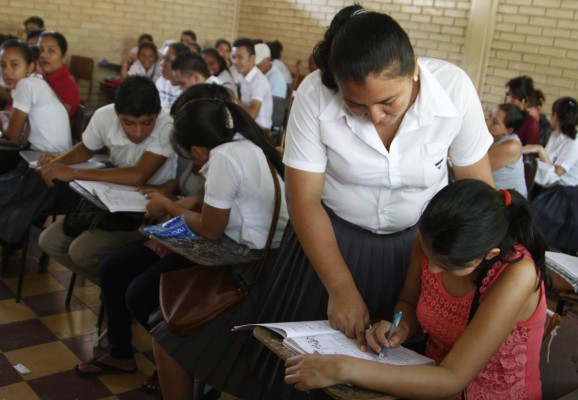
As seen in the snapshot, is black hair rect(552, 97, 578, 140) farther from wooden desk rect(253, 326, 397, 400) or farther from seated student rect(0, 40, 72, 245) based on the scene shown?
wooden desk rect(253, 326, 397, 400)

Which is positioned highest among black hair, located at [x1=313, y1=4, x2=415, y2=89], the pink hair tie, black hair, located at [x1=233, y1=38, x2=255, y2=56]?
black hair, located at [x1=313, y1=4, x2=415, y2=89]

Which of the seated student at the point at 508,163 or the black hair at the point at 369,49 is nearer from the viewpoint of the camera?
the black hair at the point at 369,49

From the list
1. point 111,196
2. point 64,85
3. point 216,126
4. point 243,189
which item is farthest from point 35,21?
point 243,189

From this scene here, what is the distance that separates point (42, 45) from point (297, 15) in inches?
199

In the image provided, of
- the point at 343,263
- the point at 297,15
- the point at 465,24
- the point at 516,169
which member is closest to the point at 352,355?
the point at 343,263

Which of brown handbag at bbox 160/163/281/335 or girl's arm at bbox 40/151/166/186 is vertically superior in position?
girl's arm at bbox 40/151/166/186

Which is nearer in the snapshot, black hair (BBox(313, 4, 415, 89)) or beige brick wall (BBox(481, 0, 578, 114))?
black hair (BBox(313, 4, 415, 89))

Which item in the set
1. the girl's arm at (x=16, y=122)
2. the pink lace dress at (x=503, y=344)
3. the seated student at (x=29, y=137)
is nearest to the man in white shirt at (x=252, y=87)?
the seated student at (x=29, y=137)

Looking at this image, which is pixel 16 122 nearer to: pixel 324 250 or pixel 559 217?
pixel 324 250

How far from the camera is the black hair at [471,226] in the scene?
161cm

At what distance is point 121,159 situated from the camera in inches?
138

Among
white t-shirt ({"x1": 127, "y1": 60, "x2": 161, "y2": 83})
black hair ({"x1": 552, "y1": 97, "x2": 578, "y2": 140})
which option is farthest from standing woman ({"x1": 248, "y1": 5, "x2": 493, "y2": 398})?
white t-shirt ({"x1": 127, "y1": 60, "x2": 161, "y2": 83})

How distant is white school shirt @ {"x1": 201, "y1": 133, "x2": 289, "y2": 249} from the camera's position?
8.27 feet

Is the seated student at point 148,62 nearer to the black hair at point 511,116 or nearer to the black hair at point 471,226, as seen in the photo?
the black hair at point 511,116
